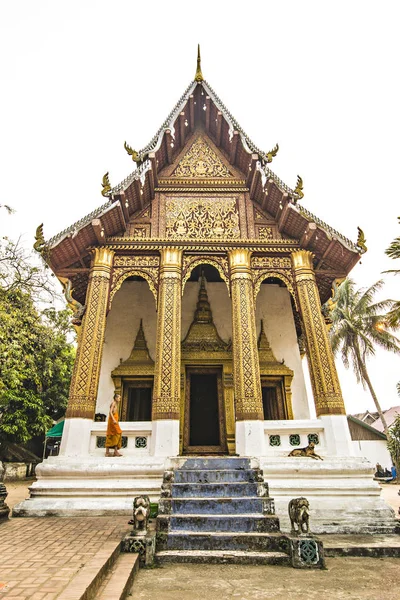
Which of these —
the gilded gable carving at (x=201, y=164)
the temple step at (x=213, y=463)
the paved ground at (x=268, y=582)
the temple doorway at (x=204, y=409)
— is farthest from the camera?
the gilded gable carving at (x=201, y=164)

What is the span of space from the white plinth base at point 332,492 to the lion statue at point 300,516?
117 cm

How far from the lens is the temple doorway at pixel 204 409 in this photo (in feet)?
25.9

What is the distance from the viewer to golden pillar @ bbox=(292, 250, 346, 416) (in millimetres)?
6379

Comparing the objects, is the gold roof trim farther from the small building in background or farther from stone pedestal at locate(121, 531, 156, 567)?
the small building in background

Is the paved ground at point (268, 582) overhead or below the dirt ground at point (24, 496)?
below

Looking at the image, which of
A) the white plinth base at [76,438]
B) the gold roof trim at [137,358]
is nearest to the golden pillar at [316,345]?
the gold roof trim at [137,358]

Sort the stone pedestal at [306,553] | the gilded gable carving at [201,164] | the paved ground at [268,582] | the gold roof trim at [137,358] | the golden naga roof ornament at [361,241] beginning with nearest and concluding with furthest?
1. the paved ground at [268,582]
2. the stone pedestal at [306,553]
3. the golden naga roof ornament at [361,241]
4. the gold roof trim at [137,358]
5. the gilded gable carving at [201,164]

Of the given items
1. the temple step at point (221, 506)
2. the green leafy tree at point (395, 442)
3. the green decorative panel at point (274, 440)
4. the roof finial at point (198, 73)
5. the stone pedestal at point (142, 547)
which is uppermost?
the roof finial at point (198, 73)

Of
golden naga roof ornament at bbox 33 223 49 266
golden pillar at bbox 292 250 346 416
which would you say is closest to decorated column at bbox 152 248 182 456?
golden naga roof ornament at bbox 33 223 49 266

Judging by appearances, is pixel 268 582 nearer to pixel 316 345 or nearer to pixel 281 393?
pixel 316 345

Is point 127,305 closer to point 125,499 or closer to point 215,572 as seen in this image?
point 125,499

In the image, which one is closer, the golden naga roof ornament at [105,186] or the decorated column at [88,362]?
the decorated column at [88,362]

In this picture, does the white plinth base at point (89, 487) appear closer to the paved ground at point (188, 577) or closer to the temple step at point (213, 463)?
the temple step at point (213, 463)

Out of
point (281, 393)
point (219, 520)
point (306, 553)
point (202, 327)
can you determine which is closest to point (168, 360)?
point (202, 327)
